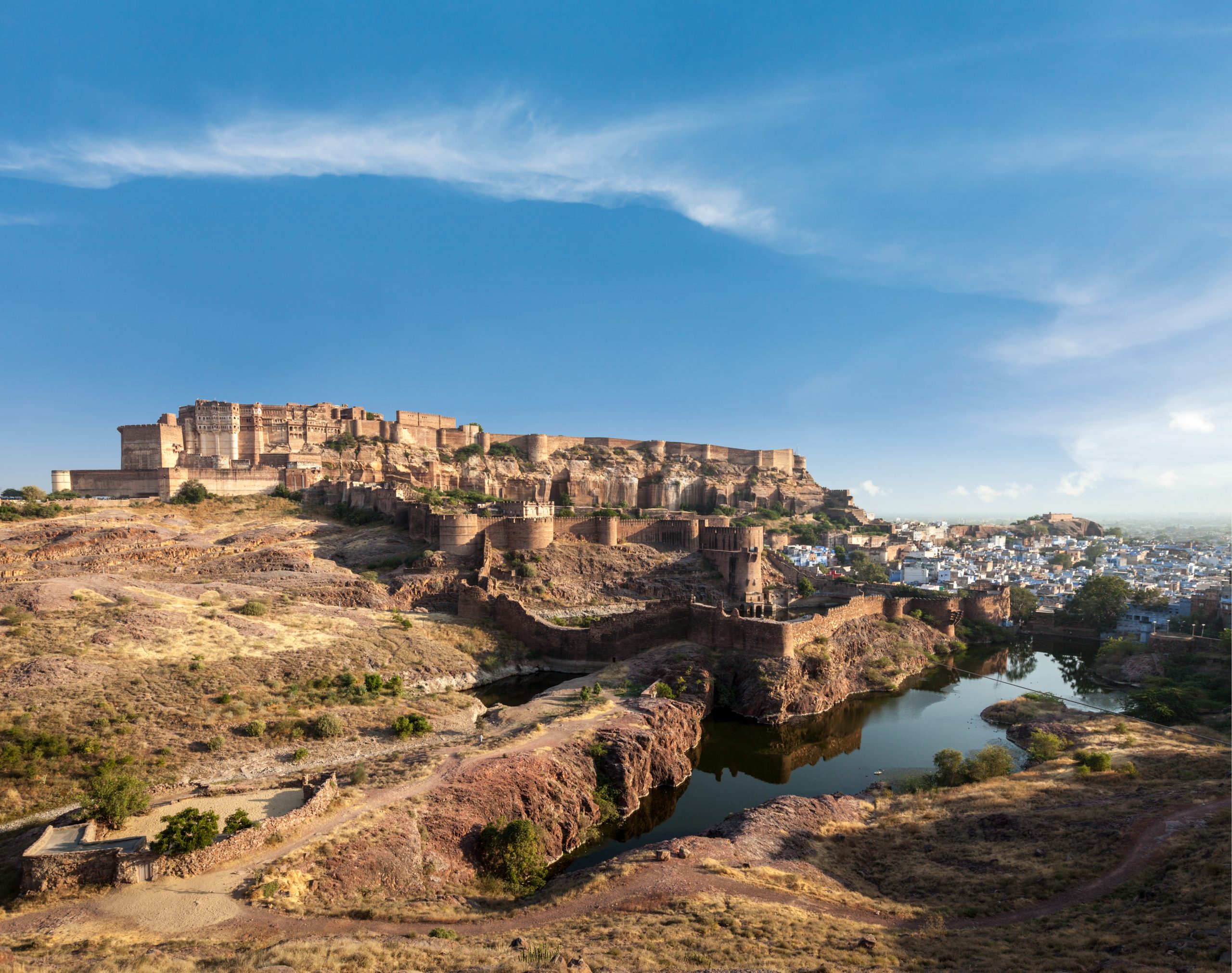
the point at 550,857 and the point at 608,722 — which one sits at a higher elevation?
the point at 608,722

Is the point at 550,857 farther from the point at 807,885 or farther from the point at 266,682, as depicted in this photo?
the point at 266,682

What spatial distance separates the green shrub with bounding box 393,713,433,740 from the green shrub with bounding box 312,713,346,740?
6.10ft

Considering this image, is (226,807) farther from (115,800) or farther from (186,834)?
(186,834)

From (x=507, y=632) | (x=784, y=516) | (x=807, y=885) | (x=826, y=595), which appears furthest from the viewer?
(x=784, y=516)

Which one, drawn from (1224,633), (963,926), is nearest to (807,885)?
(963,926)

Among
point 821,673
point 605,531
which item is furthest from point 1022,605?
point 605,531

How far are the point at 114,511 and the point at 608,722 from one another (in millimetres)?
37781

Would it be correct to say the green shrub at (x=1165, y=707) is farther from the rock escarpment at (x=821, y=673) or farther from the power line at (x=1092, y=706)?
the rock escarpment at (x=821, y=673)

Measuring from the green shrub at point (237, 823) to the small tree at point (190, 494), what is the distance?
39171 millimetres

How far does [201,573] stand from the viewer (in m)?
33.1

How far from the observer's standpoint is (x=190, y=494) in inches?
1767

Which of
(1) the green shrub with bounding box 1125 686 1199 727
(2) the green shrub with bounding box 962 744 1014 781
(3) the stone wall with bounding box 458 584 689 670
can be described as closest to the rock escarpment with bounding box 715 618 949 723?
(3) the stone wall with bounding box 458 584 689 670

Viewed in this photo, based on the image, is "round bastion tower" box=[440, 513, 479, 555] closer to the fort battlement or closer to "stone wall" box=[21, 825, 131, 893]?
the fort battlement

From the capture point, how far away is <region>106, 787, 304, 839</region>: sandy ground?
1356cm
